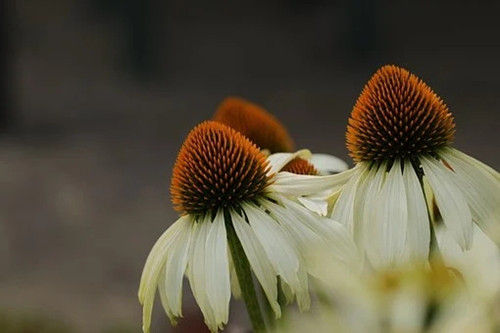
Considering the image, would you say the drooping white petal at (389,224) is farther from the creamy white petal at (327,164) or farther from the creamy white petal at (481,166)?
the creamy white petal at (327,164)

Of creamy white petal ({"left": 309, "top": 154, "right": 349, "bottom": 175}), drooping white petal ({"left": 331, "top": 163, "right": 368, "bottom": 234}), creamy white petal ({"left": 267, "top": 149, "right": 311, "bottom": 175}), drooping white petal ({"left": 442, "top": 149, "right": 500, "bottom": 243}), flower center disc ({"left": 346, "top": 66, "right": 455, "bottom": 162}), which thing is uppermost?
flower center disc ({"left": 346, "top": 66, "right": 455, "bottom": 162})

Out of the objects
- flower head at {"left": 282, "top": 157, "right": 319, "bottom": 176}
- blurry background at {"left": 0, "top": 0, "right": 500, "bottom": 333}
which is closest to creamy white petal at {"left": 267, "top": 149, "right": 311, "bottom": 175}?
flower head at {"left": 282, "top": 157, "right": 319, "bottom": 176}

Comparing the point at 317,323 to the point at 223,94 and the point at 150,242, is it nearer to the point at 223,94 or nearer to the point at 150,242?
the point at 150,242

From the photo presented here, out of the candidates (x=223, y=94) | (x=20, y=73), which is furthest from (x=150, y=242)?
(x=20, y=73)

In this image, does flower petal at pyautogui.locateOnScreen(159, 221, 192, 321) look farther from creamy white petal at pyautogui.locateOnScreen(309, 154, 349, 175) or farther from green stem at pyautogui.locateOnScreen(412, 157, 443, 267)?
creamy white petal at pyautogui.locateOnScreen(309, 154, 349, 175)

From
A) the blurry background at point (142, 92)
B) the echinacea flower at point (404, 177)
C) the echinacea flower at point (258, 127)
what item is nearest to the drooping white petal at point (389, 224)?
the echinacea flower at point (404, 177)

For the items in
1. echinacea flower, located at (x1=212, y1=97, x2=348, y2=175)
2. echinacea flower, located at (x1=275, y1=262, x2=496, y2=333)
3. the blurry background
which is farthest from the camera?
the blurry background
